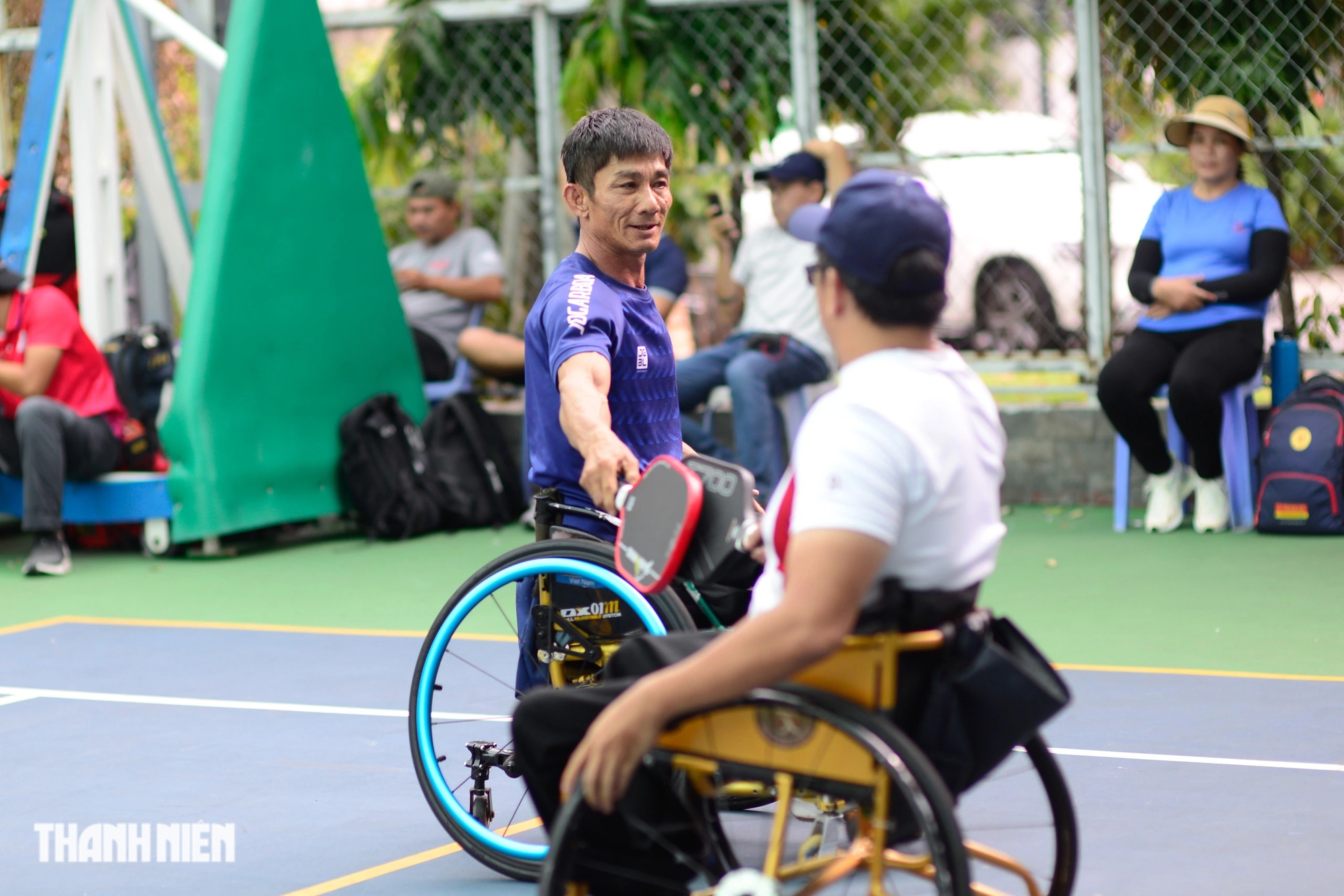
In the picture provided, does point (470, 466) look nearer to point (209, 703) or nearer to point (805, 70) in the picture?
point (805, 70)

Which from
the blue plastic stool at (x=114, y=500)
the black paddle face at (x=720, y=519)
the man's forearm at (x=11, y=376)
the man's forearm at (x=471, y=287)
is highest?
the man's forearm at (x=471, y=287)

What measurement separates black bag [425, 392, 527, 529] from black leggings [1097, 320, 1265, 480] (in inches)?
120

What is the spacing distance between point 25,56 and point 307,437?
14.5ft

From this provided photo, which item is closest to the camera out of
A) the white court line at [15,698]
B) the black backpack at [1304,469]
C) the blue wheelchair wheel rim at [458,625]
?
the blue wheelchair wheel rim at [458,625]

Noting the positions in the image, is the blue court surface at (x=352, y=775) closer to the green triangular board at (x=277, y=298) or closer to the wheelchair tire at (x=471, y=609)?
the wheelchair tire at (x=471, y=609)

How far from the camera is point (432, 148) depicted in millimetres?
10602

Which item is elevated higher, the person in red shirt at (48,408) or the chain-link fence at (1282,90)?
the chain-link fence at (1282,90)

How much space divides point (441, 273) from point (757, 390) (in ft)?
7.00

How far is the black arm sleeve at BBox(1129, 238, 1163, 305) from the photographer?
8133 millimetres

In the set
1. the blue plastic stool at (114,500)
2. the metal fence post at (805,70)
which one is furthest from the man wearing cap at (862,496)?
the metal fence post at (805,70)

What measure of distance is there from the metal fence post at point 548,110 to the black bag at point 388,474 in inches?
63.2

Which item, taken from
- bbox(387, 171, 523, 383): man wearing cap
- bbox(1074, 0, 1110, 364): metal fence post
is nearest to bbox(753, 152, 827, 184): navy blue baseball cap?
bbox(1074, 0, 1110, 364): metal fence post

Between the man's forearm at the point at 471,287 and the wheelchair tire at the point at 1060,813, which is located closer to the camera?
the wheelchair tire at the point at 1060,813

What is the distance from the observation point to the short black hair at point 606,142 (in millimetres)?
3764
